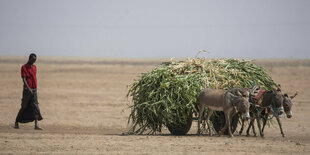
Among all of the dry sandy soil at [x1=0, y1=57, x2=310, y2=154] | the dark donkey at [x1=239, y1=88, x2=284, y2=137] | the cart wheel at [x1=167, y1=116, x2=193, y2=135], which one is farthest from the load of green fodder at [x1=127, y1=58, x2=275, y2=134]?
the dark donkey at [x1=239, y1=88, x2=284, y2=137]

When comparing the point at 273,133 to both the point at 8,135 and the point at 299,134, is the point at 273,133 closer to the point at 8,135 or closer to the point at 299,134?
the point at 299,134

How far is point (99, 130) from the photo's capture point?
52.9 feet

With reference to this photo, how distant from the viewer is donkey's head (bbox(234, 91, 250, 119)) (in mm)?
12320

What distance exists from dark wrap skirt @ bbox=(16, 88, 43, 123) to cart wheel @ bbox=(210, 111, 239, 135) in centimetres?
446

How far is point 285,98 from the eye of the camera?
1280 cm

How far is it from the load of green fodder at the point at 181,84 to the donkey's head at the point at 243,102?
3.40 feet

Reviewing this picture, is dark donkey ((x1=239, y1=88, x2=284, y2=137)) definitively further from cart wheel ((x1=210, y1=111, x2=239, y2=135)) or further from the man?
the man

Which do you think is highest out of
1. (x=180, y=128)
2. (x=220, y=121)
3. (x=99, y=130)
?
(x=220, y=121)

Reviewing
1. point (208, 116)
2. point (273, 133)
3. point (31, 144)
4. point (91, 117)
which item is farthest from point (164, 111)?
point (91, 117)

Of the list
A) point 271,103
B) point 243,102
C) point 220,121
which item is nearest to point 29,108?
point 220,121

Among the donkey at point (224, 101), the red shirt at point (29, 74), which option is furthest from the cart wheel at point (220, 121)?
the red shirt at point (29, 74)

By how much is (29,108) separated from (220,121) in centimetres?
489

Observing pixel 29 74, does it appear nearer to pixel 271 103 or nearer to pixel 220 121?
pixel 220 121

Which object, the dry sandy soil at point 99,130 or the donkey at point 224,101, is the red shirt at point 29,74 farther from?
Answer: the donkey at point 224,101
